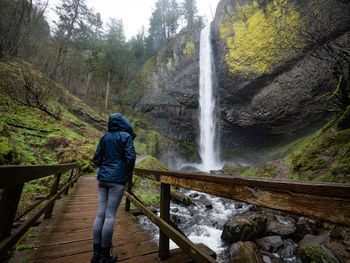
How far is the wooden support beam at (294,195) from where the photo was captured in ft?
2.24

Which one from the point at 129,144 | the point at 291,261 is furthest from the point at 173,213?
the point at 129,144

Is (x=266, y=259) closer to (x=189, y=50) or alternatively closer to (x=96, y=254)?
(x=96, y=254)

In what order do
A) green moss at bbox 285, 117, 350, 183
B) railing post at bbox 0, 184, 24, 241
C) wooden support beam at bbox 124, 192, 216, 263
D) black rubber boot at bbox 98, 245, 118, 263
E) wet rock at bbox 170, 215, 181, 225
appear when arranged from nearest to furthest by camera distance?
1. wooden support beam at bbox 124, 192, 216, 263
2. railing post at bbox 0, 184, 24, 241
3. black rubber boot at bbox 98, 245, 118, 263
4. wet rock at bbox 170, 215, 181, 225
5. green moss at bbox 285, 117, 350, 183

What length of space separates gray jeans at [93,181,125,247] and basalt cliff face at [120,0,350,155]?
40.2ft

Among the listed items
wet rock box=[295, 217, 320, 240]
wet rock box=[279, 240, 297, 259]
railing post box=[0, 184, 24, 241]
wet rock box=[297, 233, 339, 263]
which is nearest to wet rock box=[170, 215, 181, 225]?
wet rock box=[279, 240, 297, 259]

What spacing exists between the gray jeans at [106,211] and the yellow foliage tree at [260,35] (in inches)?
721

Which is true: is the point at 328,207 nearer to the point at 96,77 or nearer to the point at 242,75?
the point at 242,75

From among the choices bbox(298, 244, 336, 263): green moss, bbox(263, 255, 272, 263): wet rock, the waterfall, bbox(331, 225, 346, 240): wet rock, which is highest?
the waterfall

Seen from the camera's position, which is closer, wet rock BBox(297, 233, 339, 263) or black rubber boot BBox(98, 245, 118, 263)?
black rubber boot BBox(98, 245, 118, 263)

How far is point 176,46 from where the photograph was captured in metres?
27.4

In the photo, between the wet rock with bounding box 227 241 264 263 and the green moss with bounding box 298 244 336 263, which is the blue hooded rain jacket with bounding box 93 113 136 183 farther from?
the green moss with bounding box 298 244 336 263

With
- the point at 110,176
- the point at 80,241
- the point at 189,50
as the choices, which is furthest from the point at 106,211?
the point at 189,50

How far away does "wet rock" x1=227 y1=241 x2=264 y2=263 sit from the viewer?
4.41 m

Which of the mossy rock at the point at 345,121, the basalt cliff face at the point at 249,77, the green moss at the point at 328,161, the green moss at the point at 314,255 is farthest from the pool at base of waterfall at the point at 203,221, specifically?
the basalt cliff face at the point at 249,77
